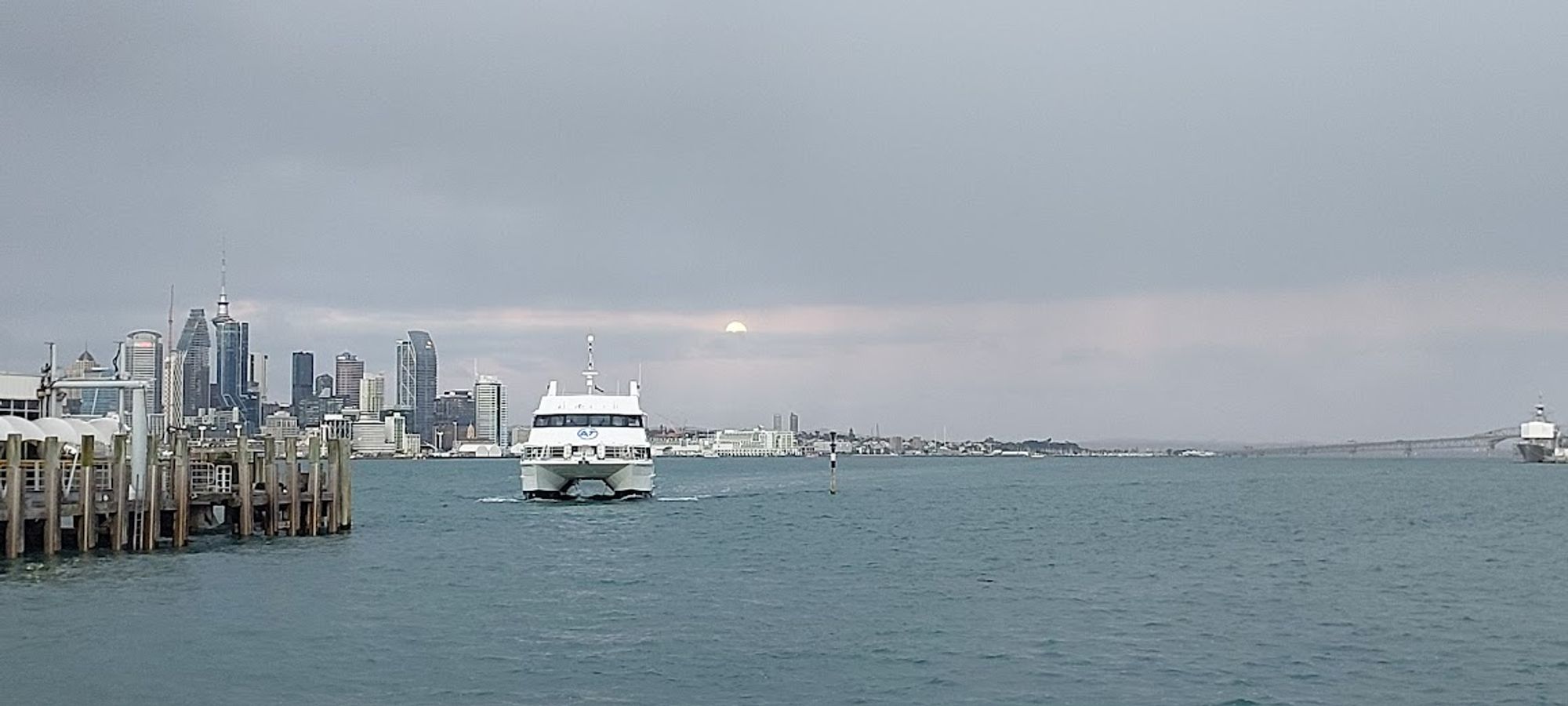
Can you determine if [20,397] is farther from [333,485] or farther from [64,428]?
[333,485]

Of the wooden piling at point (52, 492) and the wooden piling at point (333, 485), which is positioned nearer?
the wooden piling at point (52, 492)

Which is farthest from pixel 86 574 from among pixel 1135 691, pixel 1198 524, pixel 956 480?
pixel 956 480

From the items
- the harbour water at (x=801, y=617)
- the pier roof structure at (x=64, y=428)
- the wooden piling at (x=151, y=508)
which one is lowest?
the harbour water at (x=801, y=617)

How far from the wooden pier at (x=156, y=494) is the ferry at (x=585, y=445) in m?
14.0

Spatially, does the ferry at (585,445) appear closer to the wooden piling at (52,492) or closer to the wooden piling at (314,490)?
the wooden piling at (314,490)

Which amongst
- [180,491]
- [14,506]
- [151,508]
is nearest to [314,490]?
[180,491]

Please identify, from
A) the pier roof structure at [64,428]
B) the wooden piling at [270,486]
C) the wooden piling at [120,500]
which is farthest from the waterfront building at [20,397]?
the wooden piling at [120,500]

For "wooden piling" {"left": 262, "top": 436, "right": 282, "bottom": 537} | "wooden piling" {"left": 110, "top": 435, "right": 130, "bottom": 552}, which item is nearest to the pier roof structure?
"wooden piling" {"left": 110, "top": 435, "right": 130, "bottom": 552}

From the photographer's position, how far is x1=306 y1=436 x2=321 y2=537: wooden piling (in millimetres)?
52125

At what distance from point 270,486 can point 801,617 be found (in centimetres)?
2472

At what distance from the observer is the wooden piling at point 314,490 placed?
52.1 metres

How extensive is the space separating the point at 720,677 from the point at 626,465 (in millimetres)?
46949

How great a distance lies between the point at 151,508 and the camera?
143ft

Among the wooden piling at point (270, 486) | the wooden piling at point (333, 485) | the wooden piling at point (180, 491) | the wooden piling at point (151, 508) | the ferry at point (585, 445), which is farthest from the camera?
the ferry at point (585, 445)
